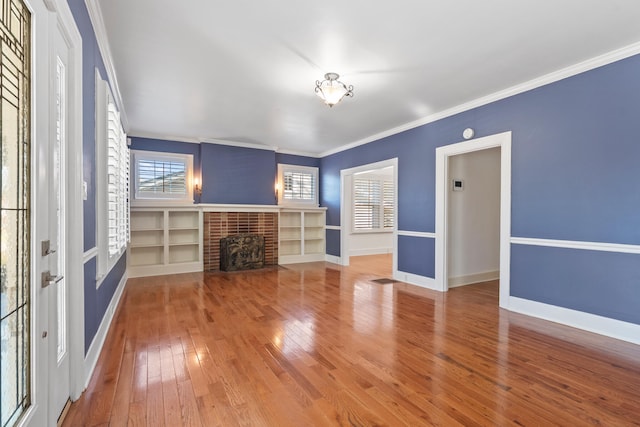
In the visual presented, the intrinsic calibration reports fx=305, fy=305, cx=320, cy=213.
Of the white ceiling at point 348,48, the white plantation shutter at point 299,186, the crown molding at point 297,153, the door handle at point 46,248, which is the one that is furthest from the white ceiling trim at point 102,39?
the white plantation shutter at point 299,186

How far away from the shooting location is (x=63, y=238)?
1804 mm

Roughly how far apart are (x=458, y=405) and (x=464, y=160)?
13.2ft

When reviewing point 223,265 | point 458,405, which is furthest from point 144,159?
point 458,405

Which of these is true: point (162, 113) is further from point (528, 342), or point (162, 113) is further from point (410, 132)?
point (528, 342)

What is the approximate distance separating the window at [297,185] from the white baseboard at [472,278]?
3.86 meters

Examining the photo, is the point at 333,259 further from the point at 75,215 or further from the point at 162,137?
the point at 75,215

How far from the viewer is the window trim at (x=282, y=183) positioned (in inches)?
283

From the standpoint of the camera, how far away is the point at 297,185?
7508 millimetres

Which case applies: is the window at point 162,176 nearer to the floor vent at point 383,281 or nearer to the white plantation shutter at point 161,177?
the white plantation shutter at point 161,177

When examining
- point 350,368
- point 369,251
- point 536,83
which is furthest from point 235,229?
point 536,83

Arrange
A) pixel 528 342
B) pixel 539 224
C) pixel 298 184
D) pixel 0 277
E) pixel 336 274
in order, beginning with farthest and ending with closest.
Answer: pixel 298 184 < pixel 336 274 < pixel 539 224 < pixel 528 342 < pixel 0 277

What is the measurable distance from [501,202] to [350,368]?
2.91 meters

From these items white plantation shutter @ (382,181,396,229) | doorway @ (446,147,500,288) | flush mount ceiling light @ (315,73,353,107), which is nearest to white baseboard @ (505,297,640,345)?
doorway @ (446,147,500,288)

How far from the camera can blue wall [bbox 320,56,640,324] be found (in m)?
2.84
